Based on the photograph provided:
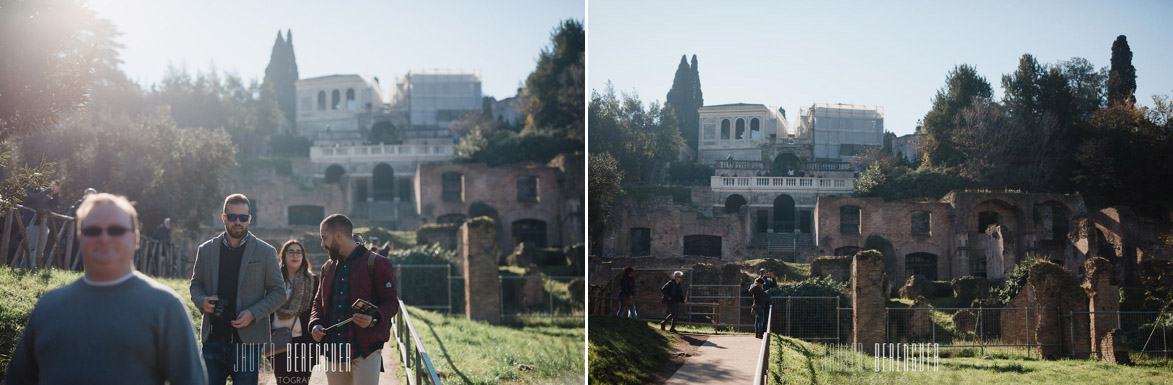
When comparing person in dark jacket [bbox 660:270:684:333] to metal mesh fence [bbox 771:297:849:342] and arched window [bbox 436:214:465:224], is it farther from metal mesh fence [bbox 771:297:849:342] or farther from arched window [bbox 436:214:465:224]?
arched window [bbox 436:214:465:224]

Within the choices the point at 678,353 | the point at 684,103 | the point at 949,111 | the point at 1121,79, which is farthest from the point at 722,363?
the point at 1121,79

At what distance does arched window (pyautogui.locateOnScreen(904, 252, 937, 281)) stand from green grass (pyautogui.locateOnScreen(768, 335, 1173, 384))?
526 mm

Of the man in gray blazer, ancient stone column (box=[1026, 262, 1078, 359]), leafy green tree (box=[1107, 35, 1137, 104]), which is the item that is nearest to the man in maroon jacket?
the man in gray blazer

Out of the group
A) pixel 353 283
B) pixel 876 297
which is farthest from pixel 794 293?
pixel 353 283

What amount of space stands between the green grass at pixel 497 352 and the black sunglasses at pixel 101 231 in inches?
126

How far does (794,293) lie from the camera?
579cm

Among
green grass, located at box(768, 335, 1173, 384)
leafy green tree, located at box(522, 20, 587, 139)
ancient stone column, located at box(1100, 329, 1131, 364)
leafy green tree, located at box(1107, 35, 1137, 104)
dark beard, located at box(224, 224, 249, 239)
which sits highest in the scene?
leafy green tree, located at box(522, 20, 587, 139)

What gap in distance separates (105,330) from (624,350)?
386 cm

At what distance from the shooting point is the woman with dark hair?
3715 mm

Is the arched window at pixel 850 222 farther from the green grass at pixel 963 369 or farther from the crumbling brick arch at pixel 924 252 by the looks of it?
the green grass at pixel 963 369

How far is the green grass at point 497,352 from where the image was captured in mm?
5781

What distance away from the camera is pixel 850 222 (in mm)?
5848

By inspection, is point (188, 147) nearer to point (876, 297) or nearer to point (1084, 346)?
point (876, 297)

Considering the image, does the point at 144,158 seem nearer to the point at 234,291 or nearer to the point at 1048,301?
the point at 234,291
